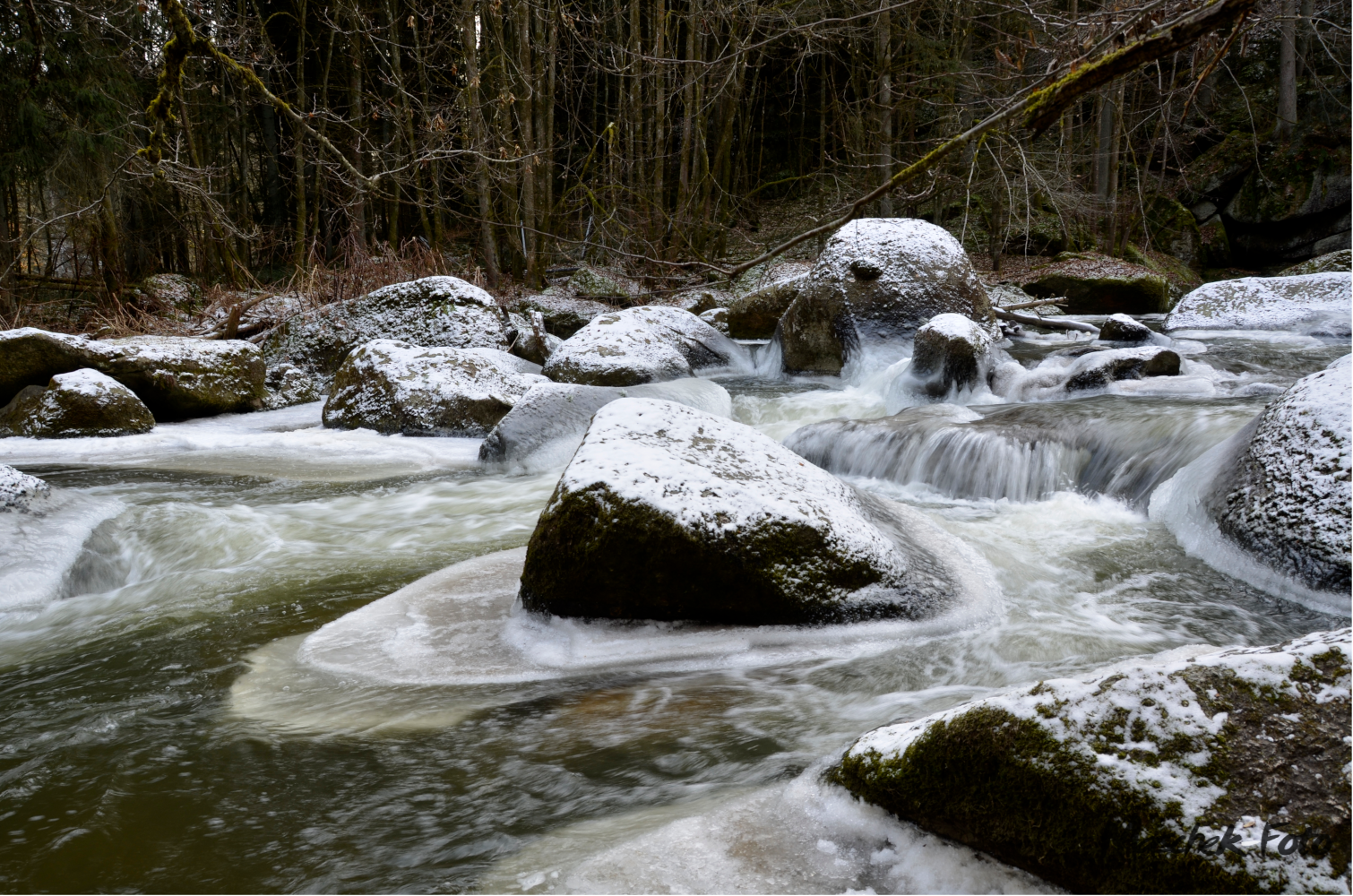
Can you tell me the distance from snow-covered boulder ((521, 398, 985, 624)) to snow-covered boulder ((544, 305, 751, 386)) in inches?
A: 226

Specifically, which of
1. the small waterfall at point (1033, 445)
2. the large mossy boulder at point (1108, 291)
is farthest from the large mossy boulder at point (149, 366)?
the large mossy boulder at point (1108, 291)

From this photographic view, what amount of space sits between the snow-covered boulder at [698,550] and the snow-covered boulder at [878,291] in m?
6.41

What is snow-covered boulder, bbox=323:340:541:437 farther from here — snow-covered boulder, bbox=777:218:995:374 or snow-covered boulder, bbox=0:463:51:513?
snow-covered boulder, bbox=0:463:51:513

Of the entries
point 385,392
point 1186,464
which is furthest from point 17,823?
point 385,392

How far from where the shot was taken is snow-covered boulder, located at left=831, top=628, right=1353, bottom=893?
138cm

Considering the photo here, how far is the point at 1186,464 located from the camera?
15.8ft

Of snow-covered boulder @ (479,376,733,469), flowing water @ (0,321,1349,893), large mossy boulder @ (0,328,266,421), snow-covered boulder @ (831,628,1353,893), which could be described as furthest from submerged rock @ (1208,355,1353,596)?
large mossy boulder @ (0,328,266,421)

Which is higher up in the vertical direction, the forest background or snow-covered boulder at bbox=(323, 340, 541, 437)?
the forest background

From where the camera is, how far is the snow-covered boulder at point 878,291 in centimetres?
960

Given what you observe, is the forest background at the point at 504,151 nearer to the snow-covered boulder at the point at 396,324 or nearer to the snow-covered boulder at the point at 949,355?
the snow-covered boulder at the point at 396,324

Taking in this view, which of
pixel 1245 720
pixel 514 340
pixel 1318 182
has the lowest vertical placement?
pixel 1245 720

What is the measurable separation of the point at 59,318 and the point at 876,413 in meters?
11.5

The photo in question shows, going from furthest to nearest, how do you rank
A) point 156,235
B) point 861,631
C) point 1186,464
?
point 156,235
point 1186,464
point 861,631

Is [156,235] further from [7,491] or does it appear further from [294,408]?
[7,491]
